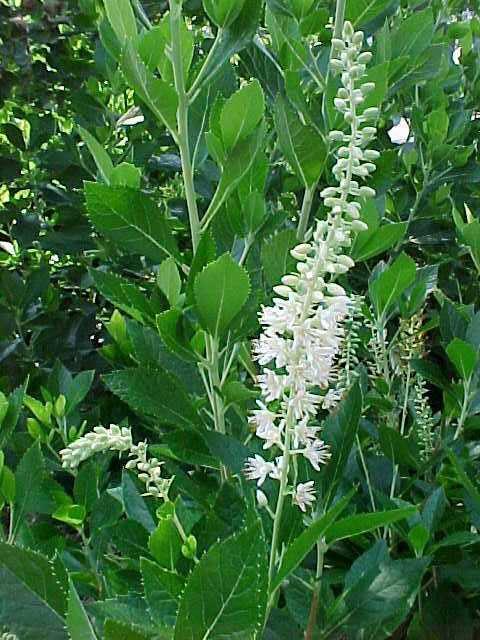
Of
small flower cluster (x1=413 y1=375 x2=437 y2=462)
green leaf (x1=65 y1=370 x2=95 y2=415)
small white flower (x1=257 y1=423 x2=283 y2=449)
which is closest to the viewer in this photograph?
small white flower (x1=257 y1=423 x2=283 y2=449)

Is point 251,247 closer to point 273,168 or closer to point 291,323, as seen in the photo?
point 291,323

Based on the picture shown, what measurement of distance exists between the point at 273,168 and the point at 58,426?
2.00 ft

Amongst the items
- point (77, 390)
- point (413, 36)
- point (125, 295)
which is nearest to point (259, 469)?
point (125, 295)

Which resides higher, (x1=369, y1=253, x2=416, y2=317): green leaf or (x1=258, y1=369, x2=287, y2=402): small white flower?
(x1=258, y1=369, x2=287, y2=402): small white flower

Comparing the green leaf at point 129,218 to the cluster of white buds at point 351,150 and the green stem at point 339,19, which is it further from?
the green stem at point 339,19

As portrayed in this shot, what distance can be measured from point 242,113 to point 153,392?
0.31 meters

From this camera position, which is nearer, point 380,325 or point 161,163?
point 380,325

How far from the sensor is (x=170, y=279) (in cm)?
85

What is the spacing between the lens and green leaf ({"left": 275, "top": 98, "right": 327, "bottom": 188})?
0.89m

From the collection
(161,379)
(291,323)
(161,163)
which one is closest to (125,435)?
(161,379)

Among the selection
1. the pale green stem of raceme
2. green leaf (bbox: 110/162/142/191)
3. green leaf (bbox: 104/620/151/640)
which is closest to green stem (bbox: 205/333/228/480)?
the pale green stem of raceme

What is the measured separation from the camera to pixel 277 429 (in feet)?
2.27

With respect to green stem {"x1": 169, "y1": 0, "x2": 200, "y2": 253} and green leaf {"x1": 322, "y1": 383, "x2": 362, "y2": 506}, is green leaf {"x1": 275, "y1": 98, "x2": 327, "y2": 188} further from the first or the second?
green leaf {"x1": 322, "y1": 383, "x2": 362, "y2": 506}

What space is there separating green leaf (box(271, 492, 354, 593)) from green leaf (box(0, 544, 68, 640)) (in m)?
0.20
